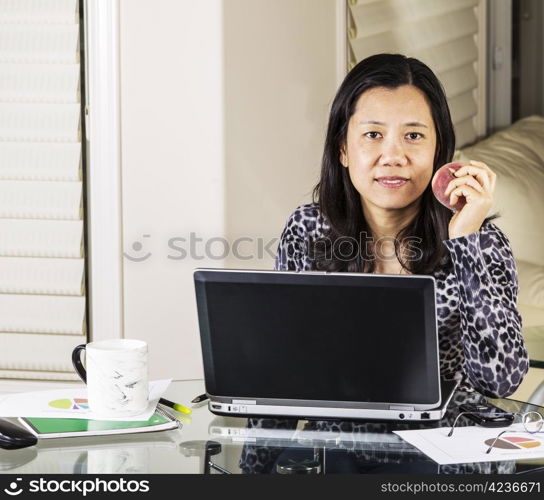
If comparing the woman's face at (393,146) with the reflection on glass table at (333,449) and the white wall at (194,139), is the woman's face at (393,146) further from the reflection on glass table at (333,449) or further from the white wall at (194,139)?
the white wall at (194,139)

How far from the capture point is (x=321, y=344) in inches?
46.3

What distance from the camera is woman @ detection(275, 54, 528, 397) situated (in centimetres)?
145

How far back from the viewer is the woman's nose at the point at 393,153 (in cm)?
159

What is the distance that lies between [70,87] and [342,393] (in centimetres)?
158

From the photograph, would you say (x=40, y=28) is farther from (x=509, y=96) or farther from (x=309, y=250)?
(x=509, y=96)

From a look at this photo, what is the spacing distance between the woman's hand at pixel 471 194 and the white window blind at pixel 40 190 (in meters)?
1.36

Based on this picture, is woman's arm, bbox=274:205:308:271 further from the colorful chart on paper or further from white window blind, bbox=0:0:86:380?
white window blind, bbox=0:0:86:380

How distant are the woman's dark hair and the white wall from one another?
0.71 metres

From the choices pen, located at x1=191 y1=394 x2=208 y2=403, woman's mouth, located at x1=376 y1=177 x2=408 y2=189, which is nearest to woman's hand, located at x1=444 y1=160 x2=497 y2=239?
woman's mouth, located at x1=376 y1=177 x2=408 y2=189

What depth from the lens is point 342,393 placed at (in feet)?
3.92

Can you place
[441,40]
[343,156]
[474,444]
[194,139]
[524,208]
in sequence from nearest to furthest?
[474,444]
[343,156]
[194,139]
[524,208]
[441,40]

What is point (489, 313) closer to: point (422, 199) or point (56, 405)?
point (422, 199)

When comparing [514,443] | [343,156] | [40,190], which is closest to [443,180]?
[343,156]

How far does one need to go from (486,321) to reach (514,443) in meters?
0.31
